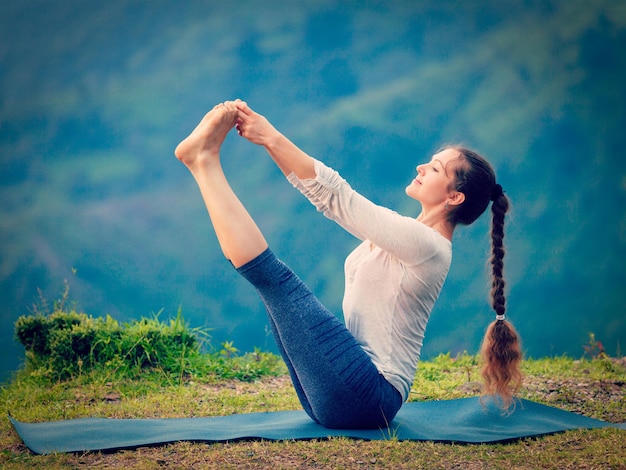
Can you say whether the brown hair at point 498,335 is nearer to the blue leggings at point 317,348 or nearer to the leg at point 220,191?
the blue leggings at point 317,348

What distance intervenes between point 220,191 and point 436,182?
923 millimetres

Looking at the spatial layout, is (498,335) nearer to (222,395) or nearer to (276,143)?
(276,143)

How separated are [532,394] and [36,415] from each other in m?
2.77

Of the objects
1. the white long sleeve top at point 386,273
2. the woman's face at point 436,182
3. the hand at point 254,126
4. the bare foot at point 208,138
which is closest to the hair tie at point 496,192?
the woman's face at point 436,182

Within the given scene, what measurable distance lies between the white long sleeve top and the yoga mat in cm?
37

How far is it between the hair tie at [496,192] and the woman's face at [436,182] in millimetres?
243

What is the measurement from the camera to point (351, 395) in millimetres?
2510

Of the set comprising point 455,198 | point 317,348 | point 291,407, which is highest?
point 455,198

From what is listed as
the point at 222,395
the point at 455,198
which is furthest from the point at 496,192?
the point at 222,395

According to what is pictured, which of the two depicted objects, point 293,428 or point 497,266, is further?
point 497,266

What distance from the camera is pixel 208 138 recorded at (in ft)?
8.00

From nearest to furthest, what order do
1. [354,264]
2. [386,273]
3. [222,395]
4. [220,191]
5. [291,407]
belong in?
[220,191] → [386,273] → [354,264] → [291,407] → [222,395]

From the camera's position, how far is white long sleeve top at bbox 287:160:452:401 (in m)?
2.37

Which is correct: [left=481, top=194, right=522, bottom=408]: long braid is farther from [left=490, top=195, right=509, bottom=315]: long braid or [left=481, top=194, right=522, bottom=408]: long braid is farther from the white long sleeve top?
the white long sleeve top
